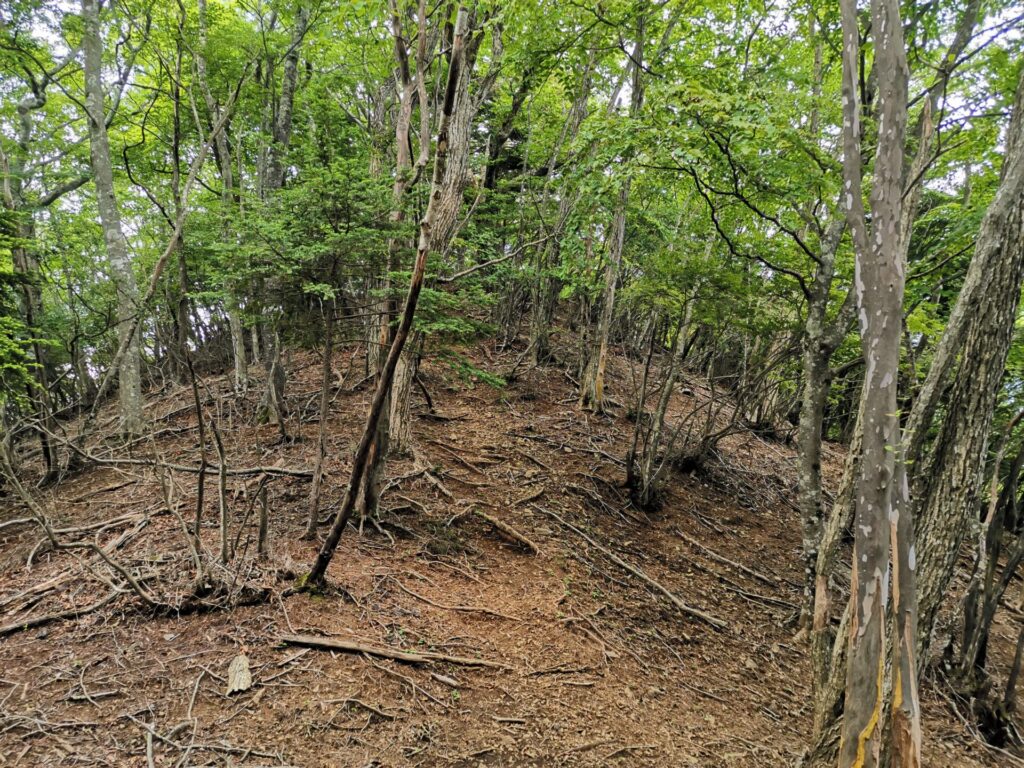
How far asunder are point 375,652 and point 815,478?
15.9ft

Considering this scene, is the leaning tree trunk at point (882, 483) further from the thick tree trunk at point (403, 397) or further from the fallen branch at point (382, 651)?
the thick tree trunk at point (403, 397)

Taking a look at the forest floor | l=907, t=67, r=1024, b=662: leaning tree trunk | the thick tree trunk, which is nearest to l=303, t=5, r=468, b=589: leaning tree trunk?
the forest floor

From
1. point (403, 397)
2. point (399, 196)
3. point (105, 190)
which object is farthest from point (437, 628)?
point (105, 190)

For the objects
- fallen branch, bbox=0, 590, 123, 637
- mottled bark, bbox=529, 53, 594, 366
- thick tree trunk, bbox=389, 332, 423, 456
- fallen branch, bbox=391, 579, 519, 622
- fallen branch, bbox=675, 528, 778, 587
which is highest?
mottled bark, bbox=529, 53, 594, 366

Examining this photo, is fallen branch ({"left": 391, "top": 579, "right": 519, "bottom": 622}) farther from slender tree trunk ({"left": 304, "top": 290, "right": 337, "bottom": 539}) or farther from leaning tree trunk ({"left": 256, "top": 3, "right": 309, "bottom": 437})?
leaning tree trunk ({"left": 256, "top": 3, "right": 309, "bottom": 437})

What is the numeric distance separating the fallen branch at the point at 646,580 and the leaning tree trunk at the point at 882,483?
3568 millimetres

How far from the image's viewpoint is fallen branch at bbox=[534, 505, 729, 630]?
5789mm

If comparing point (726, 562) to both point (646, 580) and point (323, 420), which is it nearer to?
point (646, 580)

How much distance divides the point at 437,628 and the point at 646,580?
2955 mm

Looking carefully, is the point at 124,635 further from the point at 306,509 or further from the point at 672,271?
the point at 672,271

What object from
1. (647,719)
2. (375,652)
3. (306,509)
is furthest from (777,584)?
(306,509)

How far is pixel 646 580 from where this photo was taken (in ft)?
20.2

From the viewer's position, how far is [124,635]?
368 centimetres

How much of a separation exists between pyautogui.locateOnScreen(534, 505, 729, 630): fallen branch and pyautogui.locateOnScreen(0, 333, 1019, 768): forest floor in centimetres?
6
